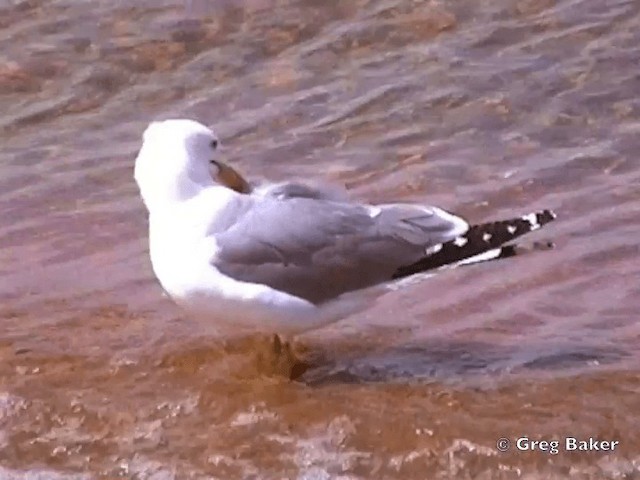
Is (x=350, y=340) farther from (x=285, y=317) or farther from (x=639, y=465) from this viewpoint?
(x=639, y=465)

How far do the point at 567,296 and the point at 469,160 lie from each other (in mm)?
1501

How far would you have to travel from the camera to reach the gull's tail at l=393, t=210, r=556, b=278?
4.52 metres

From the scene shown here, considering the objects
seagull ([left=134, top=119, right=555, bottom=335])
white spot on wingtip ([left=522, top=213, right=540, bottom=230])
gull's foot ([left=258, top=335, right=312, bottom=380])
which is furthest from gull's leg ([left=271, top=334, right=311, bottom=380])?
white spot on wingtip ([left=522, top=213, right=540, bottom=230])

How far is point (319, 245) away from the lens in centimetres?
448

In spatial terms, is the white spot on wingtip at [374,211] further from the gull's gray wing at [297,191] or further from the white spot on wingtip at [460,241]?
the white spot on wingtip at [460,241]

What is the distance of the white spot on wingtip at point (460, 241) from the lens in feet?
14.9

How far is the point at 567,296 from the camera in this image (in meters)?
5.02

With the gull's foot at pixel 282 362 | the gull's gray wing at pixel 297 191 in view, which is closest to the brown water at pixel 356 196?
the gull's foot at pixel 282 362

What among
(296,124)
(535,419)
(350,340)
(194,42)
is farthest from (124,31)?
(535,419)

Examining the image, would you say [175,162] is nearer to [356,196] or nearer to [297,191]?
[297,191]

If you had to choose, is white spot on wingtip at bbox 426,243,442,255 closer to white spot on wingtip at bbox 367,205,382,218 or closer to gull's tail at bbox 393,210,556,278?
gull's tail at bbox 393,210,556,278

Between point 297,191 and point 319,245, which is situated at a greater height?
point 297,191

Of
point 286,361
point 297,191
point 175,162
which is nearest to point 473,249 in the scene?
point 297,191

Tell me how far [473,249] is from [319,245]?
0.52 m
